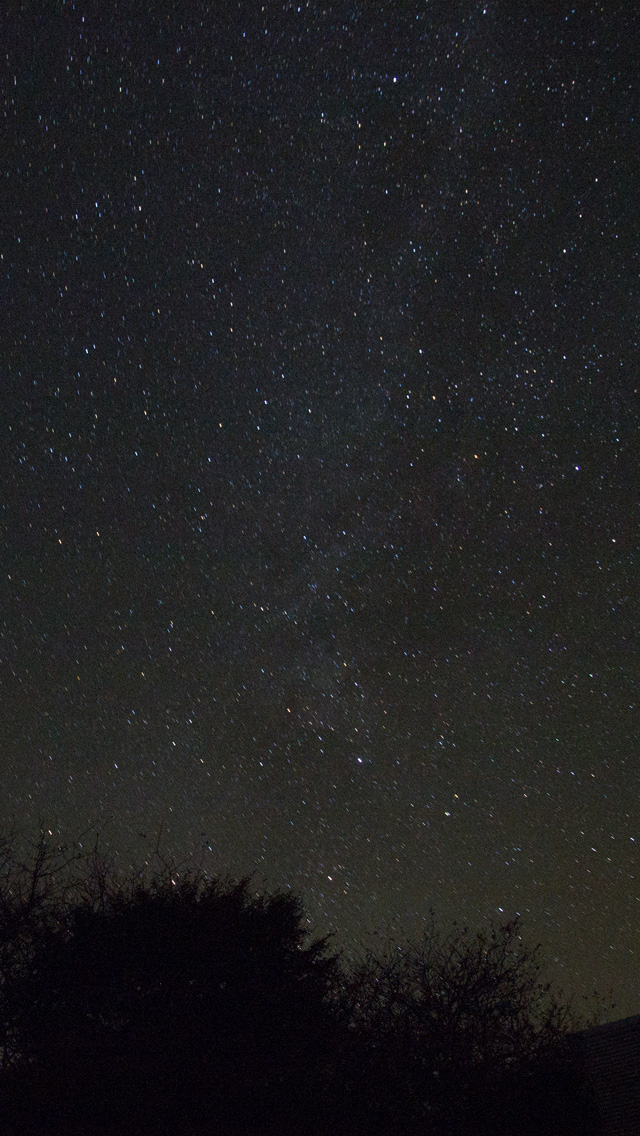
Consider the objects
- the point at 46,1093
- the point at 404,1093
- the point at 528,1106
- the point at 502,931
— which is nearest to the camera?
the point at 46,1093

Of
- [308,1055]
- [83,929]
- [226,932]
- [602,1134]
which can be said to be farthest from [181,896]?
[602,1134]

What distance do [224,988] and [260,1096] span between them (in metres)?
2.52

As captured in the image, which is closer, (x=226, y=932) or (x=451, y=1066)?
(x=451, y=1066)

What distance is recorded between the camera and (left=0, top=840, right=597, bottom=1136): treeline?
1383cm

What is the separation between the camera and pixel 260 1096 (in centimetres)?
1501

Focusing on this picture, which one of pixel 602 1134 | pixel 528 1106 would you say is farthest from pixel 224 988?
pixel 602 1134

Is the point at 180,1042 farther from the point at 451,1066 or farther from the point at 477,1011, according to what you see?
the point at 477,1011

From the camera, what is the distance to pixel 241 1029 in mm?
16469

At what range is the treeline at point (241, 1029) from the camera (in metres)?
13.8

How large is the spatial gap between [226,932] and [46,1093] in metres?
6.20

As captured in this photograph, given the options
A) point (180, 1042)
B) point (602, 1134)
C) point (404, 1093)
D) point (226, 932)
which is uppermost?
point (226, 932)

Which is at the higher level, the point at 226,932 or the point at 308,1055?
the point at 226,932

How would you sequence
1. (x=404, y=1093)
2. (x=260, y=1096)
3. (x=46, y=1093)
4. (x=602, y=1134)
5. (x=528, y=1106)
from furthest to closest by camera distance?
1. (x=602, y=1134)
2. (x=528, y=1106)
3. (x=404, y=1093)
4. (x=260, y=1096)
5. (x=46, y=1093)

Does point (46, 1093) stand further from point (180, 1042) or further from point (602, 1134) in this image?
point (602, 1134)
